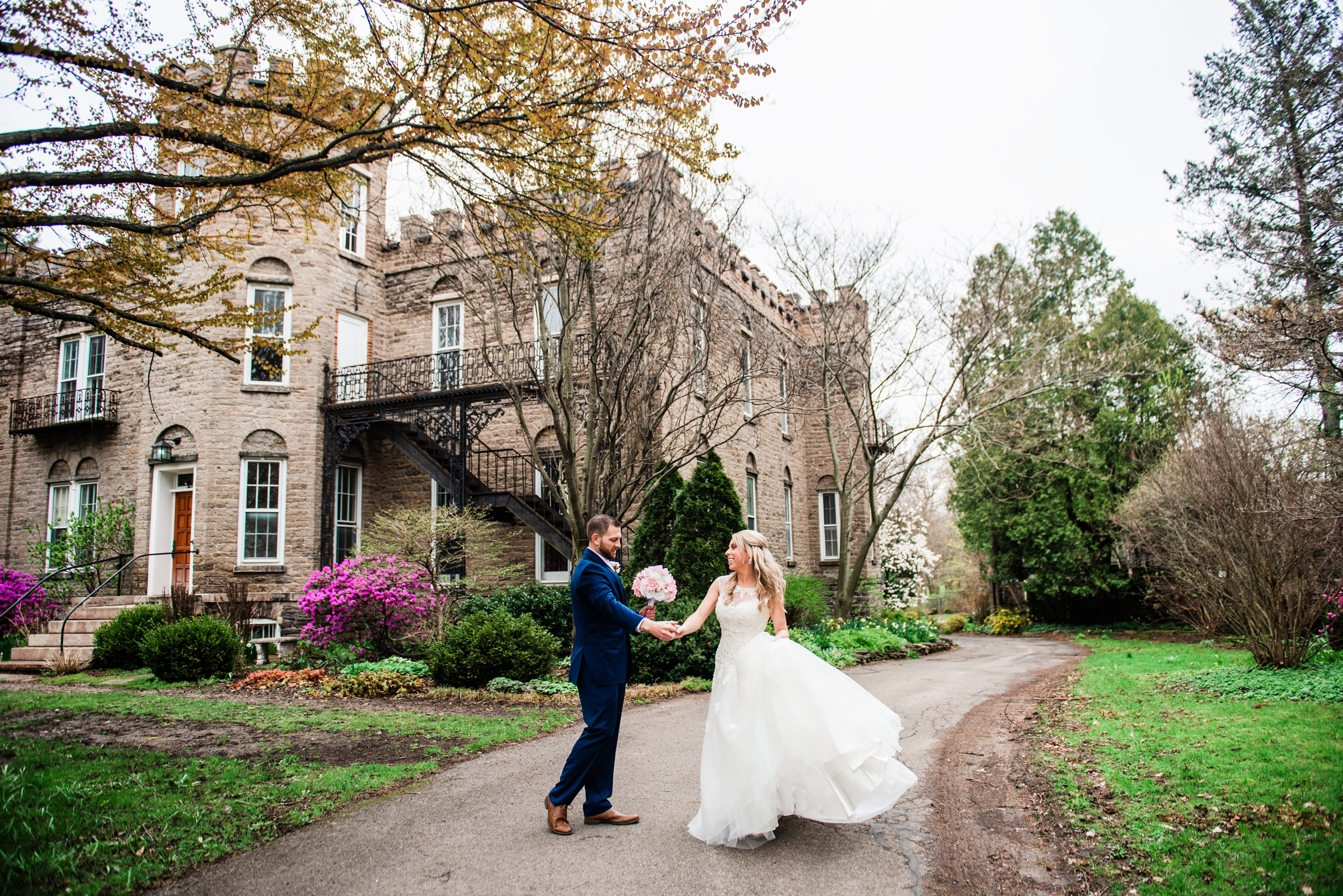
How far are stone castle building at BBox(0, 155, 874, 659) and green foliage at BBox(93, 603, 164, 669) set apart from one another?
2.82 m

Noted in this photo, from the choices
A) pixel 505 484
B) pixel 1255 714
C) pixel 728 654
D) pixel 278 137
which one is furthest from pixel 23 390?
pixel 1255 714

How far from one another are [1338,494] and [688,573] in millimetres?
8564

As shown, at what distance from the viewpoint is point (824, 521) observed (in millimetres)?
24531

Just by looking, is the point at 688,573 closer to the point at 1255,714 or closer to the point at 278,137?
the point at 1255,714

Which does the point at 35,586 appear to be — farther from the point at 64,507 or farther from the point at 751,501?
the point at 751,501

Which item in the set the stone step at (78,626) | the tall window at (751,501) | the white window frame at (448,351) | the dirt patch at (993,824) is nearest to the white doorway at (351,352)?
the white window frame at (448,351)

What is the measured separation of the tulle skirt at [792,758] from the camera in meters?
4.21

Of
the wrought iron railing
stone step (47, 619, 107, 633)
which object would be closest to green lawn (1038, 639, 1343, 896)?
the wrought iron railing

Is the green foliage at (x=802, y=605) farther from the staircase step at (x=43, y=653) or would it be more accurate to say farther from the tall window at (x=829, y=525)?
the staircase step at (x=43, y=653)

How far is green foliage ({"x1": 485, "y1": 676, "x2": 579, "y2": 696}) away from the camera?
31.1 feet

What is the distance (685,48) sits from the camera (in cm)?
618

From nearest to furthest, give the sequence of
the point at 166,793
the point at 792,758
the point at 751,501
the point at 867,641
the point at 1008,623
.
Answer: the point at 792,758 → the point at 166,793 → the point at 867,641 → the point at 751,501 → the point at 1008,623

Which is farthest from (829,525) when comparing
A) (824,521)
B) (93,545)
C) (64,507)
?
(64,507)

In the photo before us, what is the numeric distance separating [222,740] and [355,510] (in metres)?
11.7
